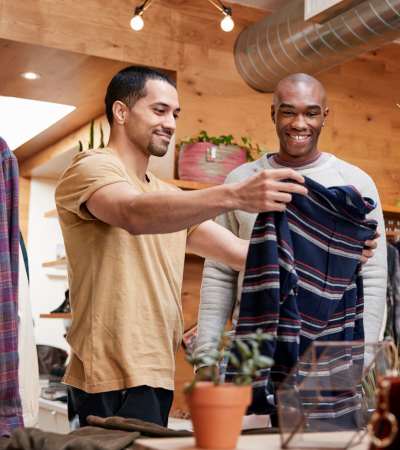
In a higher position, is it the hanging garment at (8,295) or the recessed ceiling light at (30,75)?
the recessed ceiling light at (30,75)

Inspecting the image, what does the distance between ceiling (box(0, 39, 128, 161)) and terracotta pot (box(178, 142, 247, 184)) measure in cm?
67

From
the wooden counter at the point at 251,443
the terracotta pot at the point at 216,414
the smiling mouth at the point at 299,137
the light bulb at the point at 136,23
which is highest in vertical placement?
the light bulb at the point at 136,23

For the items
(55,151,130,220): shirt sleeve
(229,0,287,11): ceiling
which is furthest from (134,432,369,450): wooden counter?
(229,0,287,11): ceiling

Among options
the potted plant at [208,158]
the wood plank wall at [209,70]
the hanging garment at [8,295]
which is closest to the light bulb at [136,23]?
the wood plank wall at [209,70]

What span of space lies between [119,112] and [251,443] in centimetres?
129

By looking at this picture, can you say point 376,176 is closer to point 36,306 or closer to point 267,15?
point 267,15

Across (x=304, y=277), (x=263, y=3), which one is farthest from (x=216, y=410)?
(x=263, y=3)

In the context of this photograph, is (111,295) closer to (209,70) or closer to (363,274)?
(363,274)

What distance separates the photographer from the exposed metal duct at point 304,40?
380 cm

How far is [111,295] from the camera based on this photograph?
208 centimetres

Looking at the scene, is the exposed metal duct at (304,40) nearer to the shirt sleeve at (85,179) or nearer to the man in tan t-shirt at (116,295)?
the man in tan t-shirt at (116,295)

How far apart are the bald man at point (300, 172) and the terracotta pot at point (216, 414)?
1028 mm

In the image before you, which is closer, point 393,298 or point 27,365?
point 27,365

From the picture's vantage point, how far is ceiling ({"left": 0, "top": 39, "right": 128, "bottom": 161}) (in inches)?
175
